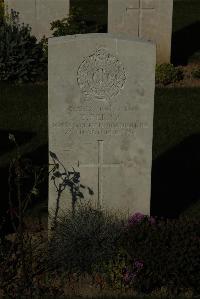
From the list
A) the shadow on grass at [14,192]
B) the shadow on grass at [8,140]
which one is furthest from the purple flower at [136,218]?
the shadow on grass at [8,140]

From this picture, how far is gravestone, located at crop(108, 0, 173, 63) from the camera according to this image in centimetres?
1491

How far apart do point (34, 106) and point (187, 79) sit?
137 inches

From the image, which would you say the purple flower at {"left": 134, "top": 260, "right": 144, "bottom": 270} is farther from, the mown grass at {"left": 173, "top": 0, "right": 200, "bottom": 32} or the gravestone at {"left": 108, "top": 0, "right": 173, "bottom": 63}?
the mown grass at {"left": 173, "top": 0, "right": 200, "bottom": 32}

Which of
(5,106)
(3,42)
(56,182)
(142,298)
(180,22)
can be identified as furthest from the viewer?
(180,22)

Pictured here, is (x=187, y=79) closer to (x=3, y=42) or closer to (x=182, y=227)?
(x=3, y=42)

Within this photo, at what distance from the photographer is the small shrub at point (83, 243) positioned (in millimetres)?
7410

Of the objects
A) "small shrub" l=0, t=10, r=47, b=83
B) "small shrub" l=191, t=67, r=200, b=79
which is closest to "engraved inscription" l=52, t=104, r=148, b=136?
"small shrub" l=0, t=10, r=47, b=83

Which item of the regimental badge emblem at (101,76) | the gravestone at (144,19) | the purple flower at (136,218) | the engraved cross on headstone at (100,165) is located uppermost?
the gravestone at (144,19)

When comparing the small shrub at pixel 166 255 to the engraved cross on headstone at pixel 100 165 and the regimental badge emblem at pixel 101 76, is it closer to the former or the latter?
the engraved cross on headstone at pixel 100 165

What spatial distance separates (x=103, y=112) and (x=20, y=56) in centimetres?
694

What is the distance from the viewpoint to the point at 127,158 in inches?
312

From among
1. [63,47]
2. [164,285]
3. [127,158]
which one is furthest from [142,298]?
[63,47]

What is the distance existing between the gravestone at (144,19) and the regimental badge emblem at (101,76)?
295 inches

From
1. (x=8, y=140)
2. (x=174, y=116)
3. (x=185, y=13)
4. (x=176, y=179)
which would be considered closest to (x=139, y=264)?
(x=176, y=179)
